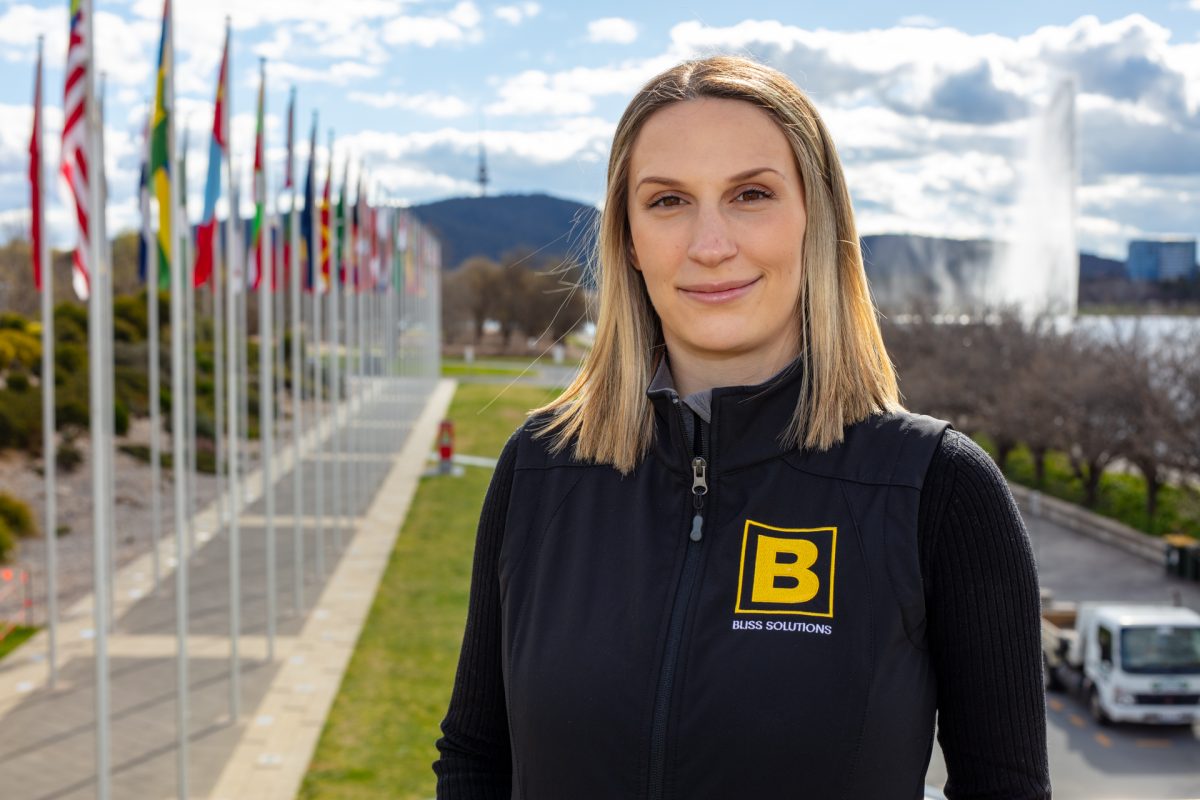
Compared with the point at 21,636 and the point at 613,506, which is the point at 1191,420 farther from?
the point at 613,506

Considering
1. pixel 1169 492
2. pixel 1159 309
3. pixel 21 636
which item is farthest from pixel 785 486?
pixel 1159 309

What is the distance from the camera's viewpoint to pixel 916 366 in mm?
40969

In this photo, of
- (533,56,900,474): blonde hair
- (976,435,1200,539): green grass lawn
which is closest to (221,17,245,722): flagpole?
(533,56,900,474): blonde hair

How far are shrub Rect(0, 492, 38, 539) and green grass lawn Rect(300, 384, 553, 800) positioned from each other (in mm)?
7056

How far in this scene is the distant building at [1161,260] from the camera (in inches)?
2309

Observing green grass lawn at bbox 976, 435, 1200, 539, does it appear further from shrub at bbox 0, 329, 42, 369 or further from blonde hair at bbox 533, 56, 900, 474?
shrub at bbox 0, 329, 42, 369

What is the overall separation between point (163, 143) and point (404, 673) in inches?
305

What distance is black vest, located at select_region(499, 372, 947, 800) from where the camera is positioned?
1.94 meters

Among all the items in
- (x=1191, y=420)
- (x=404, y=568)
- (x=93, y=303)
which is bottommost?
(x=404, y=568)

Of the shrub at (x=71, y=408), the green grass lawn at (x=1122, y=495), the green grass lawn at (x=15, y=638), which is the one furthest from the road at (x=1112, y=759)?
the shrub at (x=71, y=408)

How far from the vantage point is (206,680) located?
1588 centimetres

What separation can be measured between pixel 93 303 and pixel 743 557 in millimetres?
9333

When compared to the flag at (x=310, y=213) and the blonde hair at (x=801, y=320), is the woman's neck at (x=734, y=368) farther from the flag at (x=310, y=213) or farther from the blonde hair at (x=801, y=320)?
the flag at (x=310, y=213)

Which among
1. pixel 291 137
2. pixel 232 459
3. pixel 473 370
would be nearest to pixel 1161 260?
pixel 473 370
